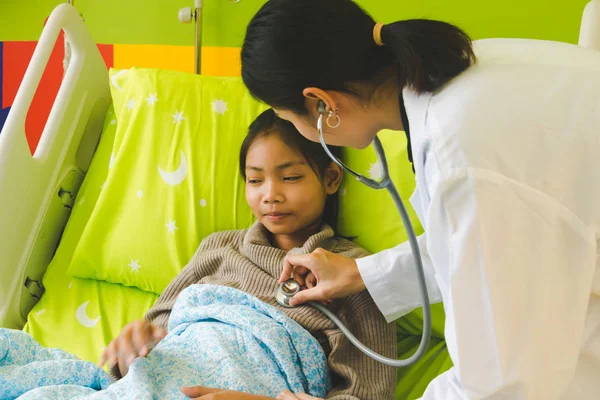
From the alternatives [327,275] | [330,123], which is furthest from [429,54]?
[327,275]

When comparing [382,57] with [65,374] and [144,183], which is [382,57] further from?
[144,183]

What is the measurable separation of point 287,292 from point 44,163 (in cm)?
94

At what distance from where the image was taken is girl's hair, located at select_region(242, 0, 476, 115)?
3.11 ft

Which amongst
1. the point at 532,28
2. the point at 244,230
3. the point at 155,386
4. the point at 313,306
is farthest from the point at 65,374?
A: the point at 532,28

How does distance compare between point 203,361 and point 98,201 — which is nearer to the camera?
point 203,361

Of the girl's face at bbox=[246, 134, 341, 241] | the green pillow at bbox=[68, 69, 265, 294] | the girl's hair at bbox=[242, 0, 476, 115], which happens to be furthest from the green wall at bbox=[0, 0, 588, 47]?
the girl's hair at bbox=[242, 0, 476, 115]

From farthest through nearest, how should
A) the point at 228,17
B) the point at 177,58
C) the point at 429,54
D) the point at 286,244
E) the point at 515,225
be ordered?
the point at 177,58
the point at 228,17
the point at 286,244
the point at 429,54
the point at 515,225

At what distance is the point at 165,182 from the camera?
6.29 ft

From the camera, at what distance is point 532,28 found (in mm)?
2199

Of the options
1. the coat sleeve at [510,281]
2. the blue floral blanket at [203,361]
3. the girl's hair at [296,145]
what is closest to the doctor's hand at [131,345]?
the blue floral blanket at [203,361]

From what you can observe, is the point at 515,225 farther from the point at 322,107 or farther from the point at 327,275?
the point at 327,275

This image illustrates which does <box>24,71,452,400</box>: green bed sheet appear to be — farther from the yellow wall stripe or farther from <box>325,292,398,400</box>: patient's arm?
the yellow wall stripe

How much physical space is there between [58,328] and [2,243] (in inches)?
10.8

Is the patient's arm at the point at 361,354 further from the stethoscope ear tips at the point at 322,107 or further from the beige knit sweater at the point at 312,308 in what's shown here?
the stethoscope ear tips at the point at 322,107
